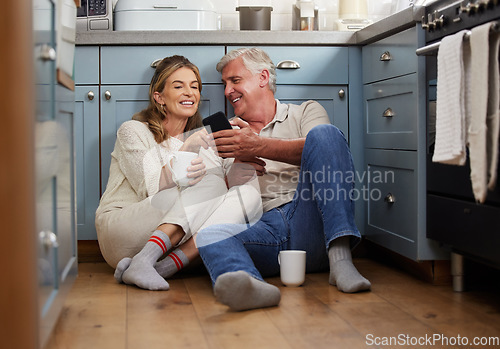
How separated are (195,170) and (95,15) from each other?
1024 millimetres

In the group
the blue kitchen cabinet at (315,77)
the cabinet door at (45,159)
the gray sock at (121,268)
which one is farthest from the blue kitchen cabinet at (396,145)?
the cabinet door at (45,159)

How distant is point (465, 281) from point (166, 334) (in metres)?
1.05

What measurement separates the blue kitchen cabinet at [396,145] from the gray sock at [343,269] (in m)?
0.29

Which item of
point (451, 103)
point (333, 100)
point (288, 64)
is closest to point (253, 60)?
point (288, 64)

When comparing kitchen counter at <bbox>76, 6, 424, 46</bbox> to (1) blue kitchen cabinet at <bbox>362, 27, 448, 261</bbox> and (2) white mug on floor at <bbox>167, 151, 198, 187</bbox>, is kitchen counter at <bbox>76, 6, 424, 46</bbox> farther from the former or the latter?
(2) white mug on floor at <bbox>167, 151, 198, 187</bbox>

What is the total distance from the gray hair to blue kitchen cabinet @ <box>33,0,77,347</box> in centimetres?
108

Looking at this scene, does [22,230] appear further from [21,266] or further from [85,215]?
[85,215]

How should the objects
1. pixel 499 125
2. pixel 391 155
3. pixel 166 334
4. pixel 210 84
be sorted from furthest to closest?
pixel 210 84, pixel 391 155, pixel 166 334, pixel 499 125

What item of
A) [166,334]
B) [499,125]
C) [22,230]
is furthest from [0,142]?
[499,125]

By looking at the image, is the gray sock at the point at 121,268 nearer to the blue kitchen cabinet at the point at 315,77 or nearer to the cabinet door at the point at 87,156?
the cabinet door at the point at 87,156

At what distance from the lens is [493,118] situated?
1.59 m

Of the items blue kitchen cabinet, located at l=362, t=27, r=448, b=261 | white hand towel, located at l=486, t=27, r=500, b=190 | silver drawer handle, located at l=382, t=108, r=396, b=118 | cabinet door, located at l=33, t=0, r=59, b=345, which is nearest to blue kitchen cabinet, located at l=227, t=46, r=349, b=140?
blue kitchen cabinet, located at l=362, t=27, r=448, b=261

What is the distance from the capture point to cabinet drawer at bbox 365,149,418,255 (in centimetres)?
234

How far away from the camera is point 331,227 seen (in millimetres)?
2148
